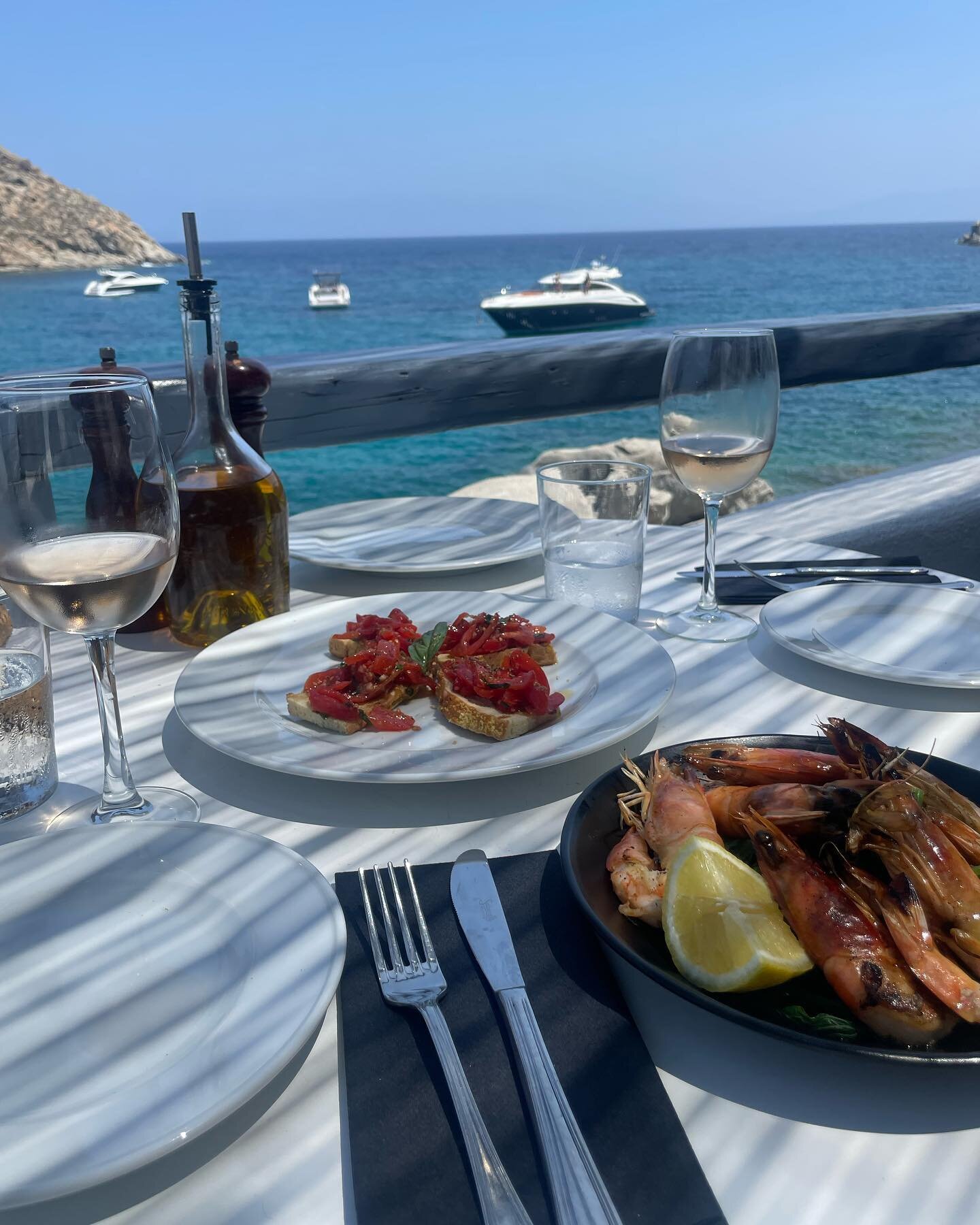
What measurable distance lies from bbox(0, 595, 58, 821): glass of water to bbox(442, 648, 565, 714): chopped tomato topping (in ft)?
1.63

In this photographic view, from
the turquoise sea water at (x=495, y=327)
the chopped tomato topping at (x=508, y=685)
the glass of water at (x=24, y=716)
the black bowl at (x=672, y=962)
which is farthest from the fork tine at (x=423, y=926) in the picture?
the turquoise sea water at (x=495, y=327)

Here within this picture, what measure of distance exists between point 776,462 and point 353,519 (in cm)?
1855

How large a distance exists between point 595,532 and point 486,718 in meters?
0.53

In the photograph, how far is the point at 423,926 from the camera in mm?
808

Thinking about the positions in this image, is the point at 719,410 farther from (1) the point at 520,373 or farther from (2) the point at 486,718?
(1) the point at 520,373

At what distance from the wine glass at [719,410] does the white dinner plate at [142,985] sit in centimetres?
95

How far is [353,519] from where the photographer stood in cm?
218

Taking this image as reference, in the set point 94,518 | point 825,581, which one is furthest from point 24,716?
point 825,581

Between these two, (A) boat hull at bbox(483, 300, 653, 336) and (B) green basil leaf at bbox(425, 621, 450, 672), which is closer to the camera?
(B) green basil leaf at bbox(425, 621, 450, 672)

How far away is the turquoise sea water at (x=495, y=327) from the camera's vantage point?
70.4 feet

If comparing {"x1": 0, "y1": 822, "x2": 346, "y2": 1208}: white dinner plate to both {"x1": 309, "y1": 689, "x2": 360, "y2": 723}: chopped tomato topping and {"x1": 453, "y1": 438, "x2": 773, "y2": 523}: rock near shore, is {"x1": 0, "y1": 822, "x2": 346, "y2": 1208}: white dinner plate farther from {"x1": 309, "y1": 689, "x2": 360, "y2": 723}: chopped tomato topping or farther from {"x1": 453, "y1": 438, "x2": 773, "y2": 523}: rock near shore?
{"x1": 453, "y1": 438, "x2": 773, "y2": 523}: rock near shore

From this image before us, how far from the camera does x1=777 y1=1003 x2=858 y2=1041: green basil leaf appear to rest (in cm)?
66

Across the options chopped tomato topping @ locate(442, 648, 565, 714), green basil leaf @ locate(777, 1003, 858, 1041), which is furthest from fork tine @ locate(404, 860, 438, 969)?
chopped tomato topping @ locate(442, 648, 565, 714)

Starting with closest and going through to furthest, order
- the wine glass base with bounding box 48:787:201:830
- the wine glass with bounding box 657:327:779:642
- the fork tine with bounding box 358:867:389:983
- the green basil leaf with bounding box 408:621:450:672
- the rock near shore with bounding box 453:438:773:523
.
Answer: the fork tine with bounding box 358:867:389:983
the wine glass base with bounding box 48:787:201:830
the green basil leaf with bounding box 408:621:450:672
the wine glass with bounding box 657:327:779:642
the rock near shore with bounding box 453:438:773:523
